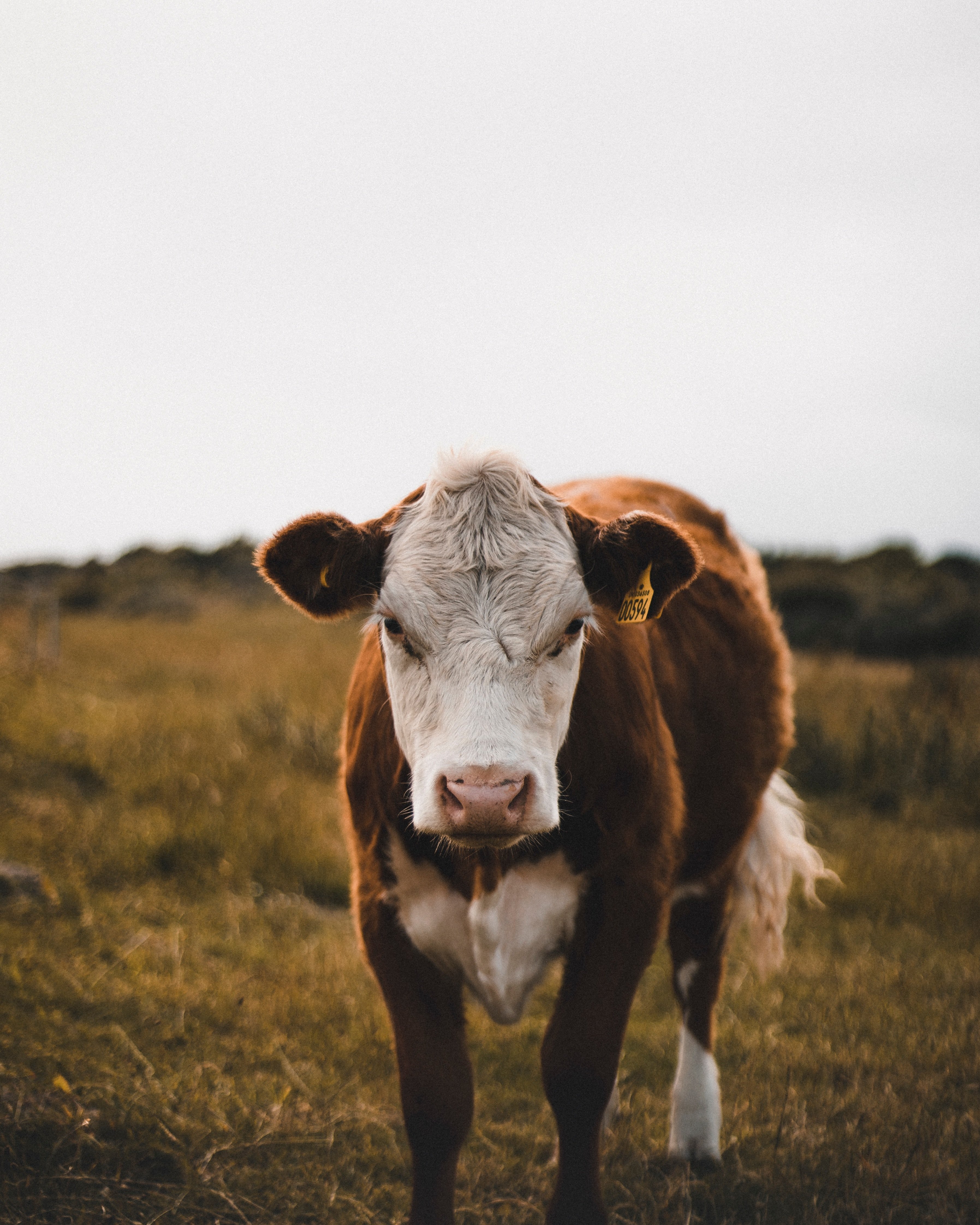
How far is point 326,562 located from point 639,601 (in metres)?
0.79

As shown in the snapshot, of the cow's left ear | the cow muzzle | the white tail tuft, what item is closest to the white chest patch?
the cow muzzle

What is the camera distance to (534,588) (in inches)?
92.9

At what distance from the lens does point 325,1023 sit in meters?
4.02

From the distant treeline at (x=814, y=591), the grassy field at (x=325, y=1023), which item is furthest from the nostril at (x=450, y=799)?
the distant treeline at (x=814, y=591)

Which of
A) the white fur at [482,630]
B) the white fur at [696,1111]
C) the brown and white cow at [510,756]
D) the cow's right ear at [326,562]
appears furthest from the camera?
the white fur at [696,1111]

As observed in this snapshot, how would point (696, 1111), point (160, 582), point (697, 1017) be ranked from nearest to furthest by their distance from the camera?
point (696, 1111), point (697, 1017), point (160, 582)

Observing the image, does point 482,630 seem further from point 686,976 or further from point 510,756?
point 686,976

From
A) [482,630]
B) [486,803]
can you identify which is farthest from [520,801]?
[482,630]

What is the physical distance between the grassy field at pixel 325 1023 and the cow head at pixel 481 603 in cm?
139

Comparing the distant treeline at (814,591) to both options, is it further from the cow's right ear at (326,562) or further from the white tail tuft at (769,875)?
the cow's right ear at (326,562)

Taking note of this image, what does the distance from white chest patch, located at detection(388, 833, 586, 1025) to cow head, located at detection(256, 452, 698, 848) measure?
34cm

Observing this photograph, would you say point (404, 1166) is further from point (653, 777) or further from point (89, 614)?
point (89, 614)

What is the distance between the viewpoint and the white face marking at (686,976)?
366cm

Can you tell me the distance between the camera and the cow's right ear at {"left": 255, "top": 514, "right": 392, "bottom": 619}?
2496 millimetres
